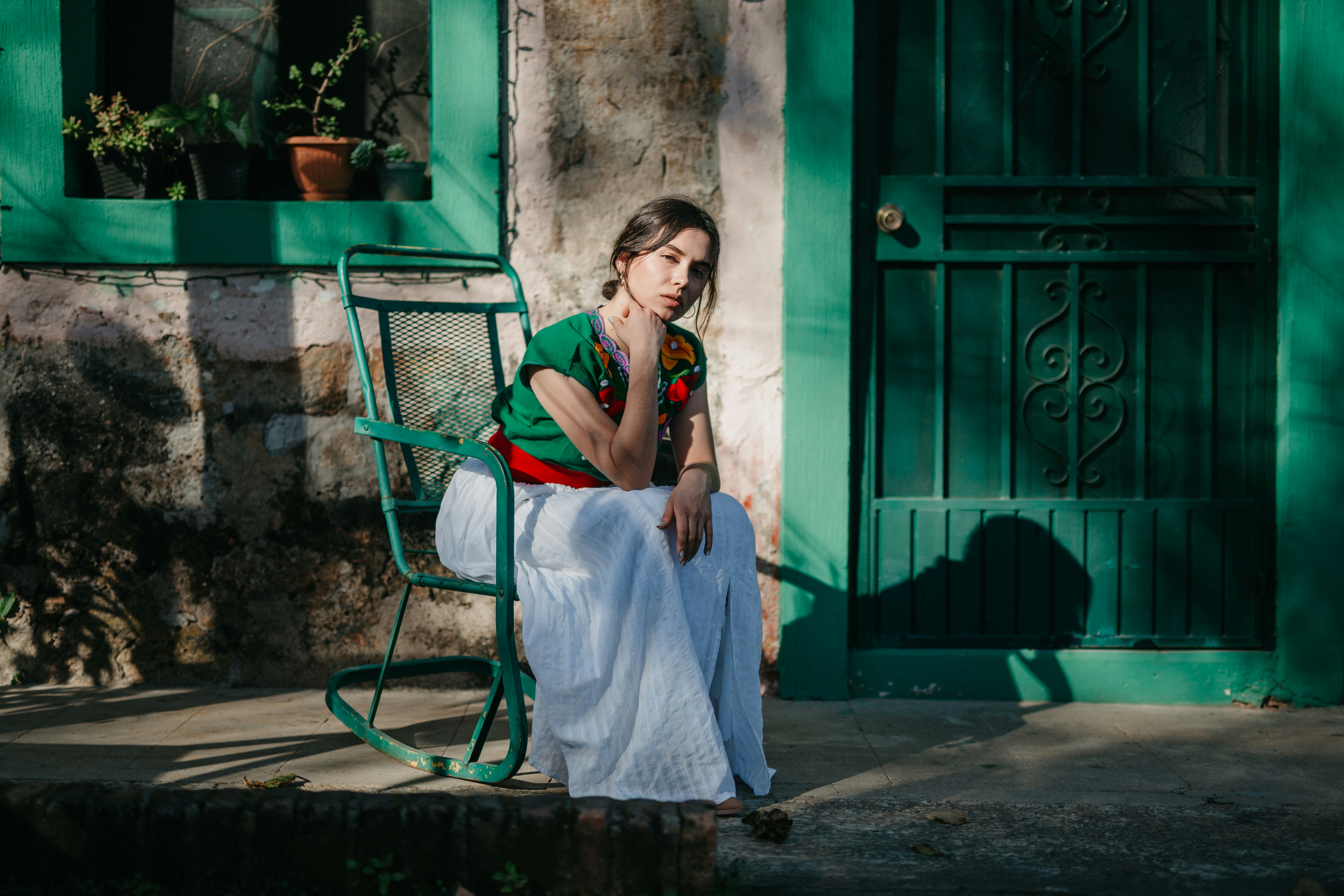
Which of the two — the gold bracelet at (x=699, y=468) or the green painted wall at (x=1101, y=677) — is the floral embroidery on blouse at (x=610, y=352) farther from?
the green painted wall at (x=1101, y=677)

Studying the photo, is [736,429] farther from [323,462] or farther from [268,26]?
[268,26]

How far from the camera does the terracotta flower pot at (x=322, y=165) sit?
321 centimetres

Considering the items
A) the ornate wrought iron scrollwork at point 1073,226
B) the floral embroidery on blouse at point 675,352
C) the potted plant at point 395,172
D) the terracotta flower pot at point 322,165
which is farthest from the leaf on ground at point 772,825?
the terracotta flower pot at point 322,165

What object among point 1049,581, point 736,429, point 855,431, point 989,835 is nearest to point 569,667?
point 989,835

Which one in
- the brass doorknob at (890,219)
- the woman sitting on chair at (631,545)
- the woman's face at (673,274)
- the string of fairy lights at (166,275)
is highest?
the brass doorknob at (890,219)

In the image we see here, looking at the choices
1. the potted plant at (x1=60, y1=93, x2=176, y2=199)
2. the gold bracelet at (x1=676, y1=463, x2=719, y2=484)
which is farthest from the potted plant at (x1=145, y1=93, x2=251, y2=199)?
the gold bracelet at (x1=676, y1=463, x2=719, y2=484)

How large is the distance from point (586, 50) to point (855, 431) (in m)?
1.38

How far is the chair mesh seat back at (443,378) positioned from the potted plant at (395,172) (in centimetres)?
55

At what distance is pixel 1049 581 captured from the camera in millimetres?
3219

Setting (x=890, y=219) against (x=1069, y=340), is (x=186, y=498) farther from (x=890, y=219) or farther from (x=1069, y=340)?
(x=1069, y=340)

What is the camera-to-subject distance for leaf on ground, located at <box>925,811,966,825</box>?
2.18 metres

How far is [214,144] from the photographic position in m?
3.17

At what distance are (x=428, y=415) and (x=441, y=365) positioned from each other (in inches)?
5.7

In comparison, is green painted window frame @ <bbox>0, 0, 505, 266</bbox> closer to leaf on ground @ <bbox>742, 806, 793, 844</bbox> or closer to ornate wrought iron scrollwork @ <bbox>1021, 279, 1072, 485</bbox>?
ornate wrought iron scrollwork @ <bbox>1021, 279, 1072, 485</bbox>
